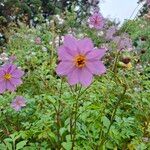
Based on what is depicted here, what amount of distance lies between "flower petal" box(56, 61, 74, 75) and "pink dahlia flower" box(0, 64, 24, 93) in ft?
1.43

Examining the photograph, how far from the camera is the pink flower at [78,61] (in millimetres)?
1728

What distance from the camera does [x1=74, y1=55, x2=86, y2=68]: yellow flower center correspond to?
175cm

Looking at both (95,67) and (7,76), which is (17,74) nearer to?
(7,76)

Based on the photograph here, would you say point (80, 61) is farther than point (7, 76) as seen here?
No

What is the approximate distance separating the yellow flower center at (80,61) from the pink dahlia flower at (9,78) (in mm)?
466

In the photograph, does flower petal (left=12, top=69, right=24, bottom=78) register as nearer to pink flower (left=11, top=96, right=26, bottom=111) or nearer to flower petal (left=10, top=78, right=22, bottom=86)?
flower petal (left=10, top=78, right=22, bottom=86)

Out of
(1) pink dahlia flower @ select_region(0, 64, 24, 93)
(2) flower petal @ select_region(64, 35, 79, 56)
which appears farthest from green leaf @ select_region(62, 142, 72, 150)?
(2) flower petal @ select_region(64, 35, 79, 56)

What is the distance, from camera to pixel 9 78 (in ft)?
7.01

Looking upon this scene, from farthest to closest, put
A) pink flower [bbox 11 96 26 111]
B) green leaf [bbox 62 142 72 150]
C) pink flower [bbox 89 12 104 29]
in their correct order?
pink flower [bbox 89 12 104 29] < pink flower [bbox 11 96 26 111] < green leaf [bbox 62 142 72 150]

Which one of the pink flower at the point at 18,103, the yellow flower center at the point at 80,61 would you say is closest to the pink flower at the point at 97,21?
the pink flower at the point at 18,103

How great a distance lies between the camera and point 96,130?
2285mm

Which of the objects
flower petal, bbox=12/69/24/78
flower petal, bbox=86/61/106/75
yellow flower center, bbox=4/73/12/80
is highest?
flower petal, bbox=12/69/24/78

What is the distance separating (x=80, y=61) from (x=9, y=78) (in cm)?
49

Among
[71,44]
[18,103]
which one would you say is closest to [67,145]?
[71,44]
